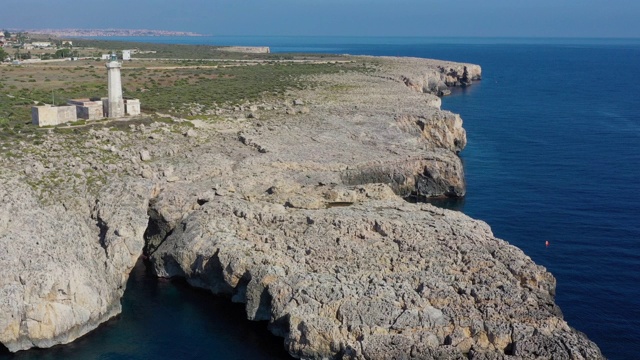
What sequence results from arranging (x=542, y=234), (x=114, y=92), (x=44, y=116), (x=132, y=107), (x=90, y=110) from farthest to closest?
(x=132, y=107), (x=114, y=92), (x=90, y=110), (x=44, y=116), (x=542, y=234)

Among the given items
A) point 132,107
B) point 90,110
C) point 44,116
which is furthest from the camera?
point 132,107

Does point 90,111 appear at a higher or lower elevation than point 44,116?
higher

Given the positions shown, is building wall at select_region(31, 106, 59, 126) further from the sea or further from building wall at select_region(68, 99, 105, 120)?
the sea

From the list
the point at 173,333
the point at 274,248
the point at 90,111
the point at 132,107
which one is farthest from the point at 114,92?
the point at 173,333

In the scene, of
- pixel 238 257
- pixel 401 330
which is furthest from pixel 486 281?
pixel 238 257

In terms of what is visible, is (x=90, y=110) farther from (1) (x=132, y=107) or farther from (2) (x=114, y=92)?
(1) (x=132, y=107)

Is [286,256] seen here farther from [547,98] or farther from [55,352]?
[547,98]
